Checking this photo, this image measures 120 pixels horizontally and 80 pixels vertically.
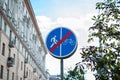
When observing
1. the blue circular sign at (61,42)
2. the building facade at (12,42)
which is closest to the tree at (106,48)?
the blue circular sign at (61,42)

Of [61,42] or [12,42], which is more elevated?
[12,42]

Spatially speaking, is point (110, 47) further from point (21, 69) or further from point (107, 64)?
point (21, 69)

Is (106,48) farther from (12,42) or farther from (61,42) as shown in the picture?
(12,42)

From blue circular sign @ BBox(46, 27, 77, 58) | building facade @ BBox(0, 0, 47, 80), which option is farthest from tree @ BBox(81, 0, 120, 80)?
building facade @ BBox(0, 0, 47, 80)

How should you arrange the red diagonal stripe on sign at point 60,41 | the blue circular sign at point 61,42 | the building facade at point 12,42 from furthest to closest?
1. the building facade at point 12,42
2. the red diagonal stripe on sign at point 60,41
3. the blue circular sign at point 61,42

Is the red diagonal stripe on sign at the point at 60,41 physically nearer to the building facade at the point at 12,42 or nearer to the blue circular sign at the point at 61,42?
the blue circular sign at the point at 61,42

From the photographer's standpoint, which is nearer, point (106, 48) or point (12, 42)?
point (106, 48)

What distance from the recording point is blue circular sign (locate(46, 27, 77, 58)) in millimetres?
6449

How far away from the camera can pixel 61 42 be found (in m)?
6.58

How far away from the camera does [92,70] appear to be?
818cm

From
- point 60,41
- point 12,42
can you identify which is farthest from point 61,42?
point 12,42

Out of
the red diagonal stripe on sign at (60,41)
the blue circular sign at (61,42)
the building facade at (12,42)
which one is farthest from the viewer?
the building facade at (12,42)

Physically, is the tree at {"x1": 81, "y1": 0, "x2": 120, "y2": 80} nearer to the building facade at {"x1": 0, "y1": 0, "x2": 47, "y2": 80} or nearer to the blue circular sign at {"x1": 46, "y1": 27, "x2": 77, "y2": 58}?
the blue circular sign at {"x1": 46, "y1": 27, "x2": 77, "y2": 58}

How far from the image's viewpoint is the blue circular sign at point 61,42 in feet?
21.2
